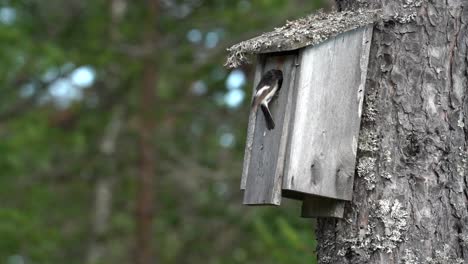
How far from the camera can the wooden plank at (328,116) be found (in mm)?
3301

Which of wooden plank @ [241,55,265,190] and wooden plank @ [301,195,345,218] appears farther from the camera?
wooden plank @ [241,55,265,190]

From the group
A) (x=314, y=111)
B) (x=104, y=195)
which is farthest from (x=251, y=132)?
(x=104, y=195)

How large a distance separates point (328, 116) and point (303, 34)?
1.10 ft

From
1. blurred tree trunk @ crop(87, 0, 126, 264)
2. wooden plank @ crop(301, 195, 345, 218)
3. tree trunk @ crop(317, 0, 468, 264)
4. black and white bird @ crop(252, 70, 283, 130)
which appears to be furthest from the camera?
blurred tree trunk @ crop(87, 0, 126, 264)

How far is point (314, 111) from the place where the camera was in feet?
11.0

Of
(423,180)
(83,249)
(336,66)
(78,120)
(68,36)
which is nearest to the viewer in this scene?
(423,180)

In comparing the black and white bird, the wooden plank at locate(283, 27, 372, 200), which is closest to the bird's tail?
the black and white bird

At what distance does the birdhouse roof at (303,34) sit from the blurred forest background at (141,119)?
4344 millimetres

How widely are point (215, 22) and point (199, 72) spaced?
559 mm

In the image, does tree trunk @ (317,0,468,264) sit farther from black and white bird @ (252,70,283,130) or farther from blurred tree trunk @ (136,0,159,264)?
blurred tree trunk @ (136,0,159,264)

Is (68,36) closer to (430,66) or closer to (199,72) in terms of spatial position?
(199,72)

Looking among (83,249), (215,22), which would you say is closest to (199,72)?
(215,22)

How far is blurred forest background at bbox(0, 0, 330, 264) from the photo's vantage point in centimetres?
916

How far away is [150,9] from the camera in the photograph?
9367 mm
